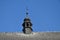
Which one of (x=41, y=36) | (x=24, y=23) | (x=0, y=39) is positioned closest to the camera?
(x=0, y=39)

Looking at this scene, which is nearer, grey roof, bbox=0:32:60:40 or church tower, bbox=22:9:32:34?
grey roof, bbox=0:32:60:40

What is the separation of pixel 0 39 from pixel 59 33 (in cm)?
938

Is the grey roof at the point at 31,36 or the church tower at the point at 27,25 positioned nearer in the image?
the grey roof at the point at 31,36

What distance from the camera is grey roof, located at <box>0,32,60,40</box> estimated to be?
29.0 meters

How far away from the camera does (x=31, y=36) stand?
98.1ft

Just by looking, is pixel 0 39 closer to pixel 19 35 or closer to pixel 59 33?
pixel 19 35

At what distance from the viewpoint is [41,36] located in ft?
98.4

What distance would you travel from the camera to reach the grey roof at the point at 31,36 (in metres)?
29.0

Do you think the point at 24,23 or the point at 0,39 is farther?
the point at 24,23

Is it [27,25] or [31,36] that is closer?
[31,36]

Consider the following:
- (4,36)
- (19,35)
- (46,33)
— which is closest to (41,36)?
(46,33)

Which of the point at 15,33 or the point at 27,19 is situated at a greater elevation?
the point at 27,19

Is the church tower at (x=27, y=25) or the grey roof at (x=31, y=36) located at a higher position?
the church tower at (x=27, y=25)

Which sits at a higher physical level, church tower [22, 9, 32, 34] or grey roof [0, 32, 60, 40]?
church tower [22, 9, 32, 34]
